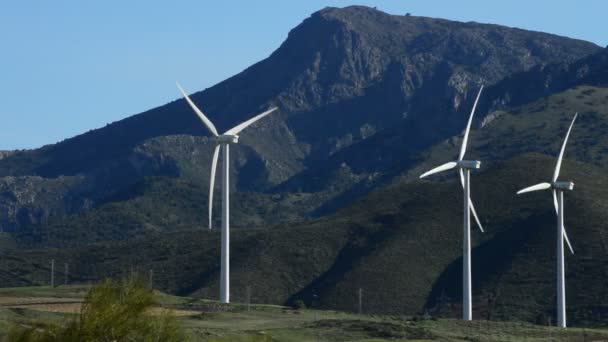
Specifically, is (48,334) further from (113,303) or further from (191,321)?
(191,321)

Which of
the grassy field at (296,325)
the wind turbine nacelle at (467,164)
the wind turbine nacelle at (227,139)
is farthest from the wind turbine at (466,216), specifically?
the wind turbine nacelle at (227,139)

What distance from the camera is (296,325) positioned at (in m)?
146

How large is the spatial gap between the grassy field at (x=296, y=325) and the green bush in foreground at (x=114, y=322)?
3969 centimetres

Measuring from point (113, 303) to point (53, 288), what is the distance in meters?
122

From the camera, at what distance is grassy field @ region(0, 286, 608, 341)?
132 m

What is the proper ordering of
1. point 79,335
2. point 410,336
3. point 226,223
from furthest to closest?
point 226,223
point 410,336
point 79,335

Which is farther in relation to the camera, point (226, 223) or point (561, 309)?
point (561, 309)

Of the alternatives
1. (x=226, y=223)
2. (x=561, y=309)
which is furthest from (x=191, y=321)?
(x=561, y=309)

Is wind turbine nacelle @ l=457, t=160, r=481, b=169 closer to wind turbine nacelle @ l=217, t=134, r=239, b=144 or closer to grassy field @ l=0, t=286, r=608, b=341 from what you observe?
grassy field @ l=0, t=286, r=608, b=341

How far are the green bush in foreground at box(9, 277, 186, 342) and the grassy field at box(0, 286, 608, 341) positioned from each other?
39691mm

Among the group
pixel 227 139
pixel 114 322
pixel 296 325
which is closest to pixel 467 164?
pixel 227 139

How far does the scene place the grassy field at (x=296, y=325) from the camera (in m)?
132

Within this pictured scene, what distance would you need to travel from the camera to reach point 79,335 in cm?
7012

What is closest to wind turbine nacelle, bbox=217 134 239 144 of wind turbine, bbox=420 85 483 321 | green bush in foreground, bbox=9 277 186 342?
wind turbine, bbox=420 85 483 321
